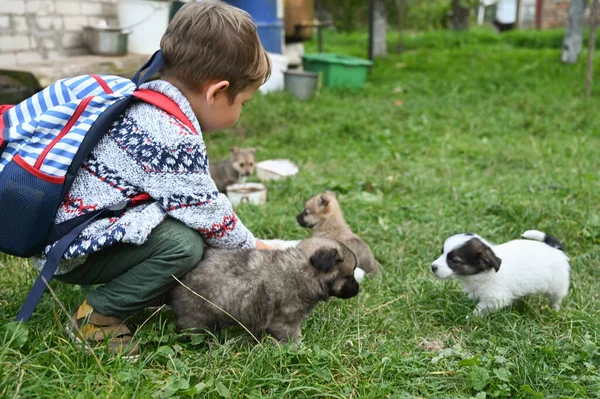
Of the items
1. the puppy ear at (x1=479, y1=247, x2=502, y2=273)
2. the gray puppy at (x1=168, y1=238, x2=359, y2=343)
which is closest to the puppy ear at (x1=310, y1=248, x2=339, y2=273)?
the gray puppy at (x1=168, y1=238, x2=359, y2=343)

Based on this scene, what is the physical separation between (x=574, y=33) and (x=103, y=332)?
610 inches

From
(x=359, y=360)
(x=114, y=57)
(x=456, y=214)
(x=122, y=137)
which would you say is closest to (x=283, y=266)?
(x=359, y=360)

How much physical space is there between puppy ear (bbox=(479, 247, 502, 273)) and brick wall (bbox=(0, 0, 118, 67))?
692 cm

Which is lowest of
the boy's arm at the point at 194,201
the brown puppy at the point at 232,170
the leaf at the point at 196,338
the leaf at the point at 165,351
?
the brown puppy at the point at 232,170

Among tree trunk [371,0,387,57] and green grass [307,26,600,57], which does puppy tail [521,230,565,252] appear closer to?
tree trunk [371,0,387,57]

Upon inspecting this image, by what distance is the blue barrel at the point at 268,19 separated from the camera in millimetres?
13062

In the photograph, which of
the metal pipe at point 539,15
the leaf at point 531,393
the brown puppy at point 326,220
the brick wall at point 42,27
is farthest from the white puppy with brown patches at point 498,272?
the metal pipe at point 539,15

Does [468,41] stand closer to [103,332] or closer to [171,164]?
[171,164]

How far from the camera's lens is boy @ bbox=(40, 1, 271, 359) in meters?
2.87

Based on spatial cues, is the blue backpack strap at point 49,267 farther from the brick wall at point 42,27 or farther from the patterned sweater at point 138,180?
the brick wall at point 42,27

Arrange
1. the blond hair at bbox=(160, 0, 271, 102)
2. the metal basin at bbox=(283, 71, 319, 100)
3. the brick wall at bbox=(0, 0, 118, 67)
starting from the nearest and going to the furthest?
the blond hair at bbox=(160, 0, 271, 102) < the brick wall at bbox=(0, 0, 118, 67) < the metal basin at bbox=(283, 71, 319, 100)

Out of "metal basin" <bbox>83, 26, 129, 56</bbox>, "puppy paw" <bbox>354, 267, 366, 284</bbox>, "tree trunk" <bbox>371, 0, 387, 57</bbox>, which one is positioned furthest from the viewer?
"tree trunk" <bbox>371, 0, 387, 57</bbox>

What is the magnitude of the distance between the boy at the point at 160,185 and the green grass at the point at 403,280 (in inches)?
10.1

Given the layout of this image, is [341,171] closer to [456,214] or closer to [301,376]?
[456,214]
